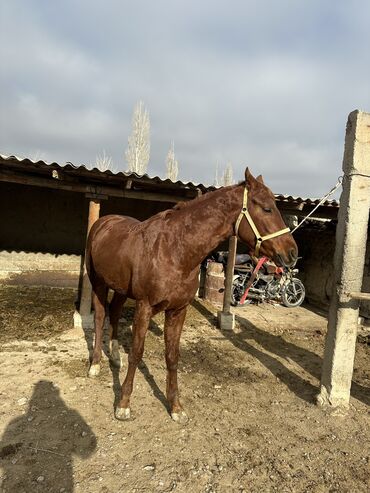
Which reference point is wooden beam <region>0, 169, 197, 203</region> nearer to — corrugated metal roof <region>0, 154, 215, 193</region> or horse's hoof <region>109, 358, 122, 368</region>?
corrugated metal roof <region>0, 154, 215, 193</region>

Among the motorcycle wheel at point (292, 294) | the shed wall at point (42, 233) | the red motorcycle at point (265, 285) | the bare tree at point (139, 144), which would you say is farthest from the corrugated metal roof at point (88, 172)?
the bare tree at point (139, 144)

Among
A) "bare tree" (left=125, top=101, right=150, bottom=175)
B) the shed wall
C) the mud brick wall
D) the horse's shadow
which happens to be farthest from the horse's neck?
"bare tree" (left=125, top=101, right=150, bottom=175)

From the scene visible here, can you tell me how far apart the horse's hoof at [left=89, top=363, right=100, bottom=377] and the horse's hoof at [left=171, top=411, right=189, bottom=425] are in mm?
1280

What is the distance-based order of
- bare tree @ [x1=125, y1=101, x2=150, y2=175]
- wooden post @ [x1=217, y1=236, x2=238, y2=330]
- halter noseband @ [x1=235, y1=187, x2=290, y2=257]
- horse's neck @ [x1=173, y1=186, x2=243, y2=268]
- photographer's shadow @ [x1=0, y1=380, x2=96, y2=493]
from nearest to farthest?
photographer's shadow @ [x1=0, y1=380, x2=96, y2=493] < halter noseband @ [x1=235, y1=187, x2=290, y2=257] < horse's neck @ [x1=173, y1=186, x2=243, y2=268] < wooden post @ [x1=217, y1=236, x2=238, y2=330] < bare tree @ [x1=125, y1=101, x2=150, y2=175]

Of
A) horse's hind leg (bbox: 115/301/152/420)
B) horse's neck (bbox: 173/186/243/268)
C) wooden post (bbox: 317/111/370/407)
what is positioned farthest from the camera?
wooden post (bbox: 317/111/370/407)

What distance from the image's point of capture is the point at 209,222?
3.02m

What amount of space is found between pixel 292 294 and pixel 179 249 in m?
7.22

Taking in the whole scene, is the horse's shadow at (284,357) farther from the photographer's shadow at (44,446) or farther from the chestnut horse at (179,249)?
the photographer's shadow at (44,446)

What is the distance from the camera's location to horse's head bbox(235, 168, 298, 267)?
113 inches

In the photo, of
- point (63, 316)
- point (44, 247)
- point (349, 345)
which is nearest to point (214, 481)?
point (349, 345)

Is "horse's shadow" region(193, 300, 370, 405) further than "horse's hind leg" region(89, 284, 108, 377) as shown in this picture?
No

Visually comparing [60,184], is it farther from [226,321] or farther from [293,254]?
[293,254]

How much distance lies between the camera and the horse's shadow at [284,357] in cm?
409

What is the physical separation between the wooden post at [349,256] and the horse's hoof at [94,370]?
2.73m
